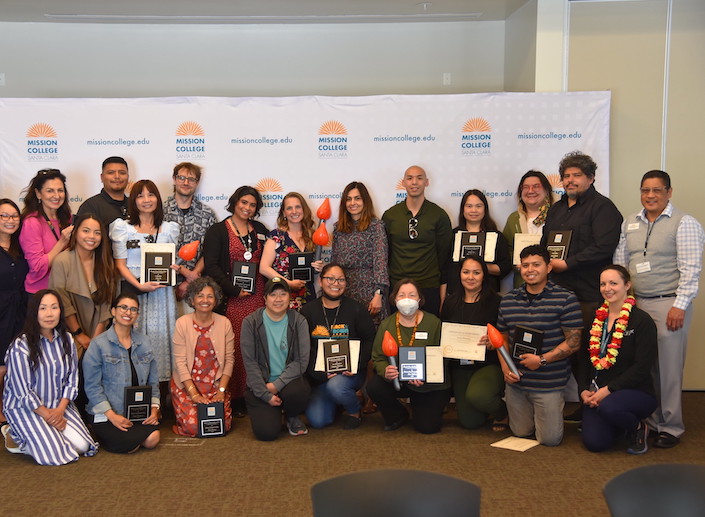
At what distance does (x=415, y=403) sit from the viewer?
14.9ft

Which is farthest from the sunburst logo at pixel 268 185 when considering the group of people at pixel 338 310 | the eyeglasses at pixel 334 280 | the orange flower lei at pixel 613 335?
the orange flower lei at pixel 613 335

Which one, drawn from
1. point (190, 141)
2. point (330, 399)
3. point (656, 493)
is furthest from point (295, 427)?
point (656, 493)

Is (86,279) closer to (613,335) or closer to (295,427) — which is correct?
(295,427)

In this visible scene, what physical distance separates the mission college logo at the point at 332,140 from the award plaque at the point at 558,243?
70.6 inches

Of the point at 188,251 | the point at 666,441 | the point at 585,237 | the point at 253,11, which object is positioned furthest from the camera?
the point at 253,11

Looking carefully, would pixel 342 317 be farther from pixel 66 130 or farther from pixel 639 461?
pixel 66 130

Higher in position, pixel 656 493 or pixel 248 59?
pixel 248 59

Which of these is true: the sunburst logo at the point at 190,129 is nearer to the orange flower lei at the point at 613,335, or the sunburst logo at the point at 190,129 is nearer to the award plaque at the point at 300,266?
the award plaque at the point at 300,266

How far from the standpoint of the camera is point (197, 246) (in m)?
4.96

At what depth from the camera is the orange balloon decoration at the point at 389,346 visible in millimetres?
4406

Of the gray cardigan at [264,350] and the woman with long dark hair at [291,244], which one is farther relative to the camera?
the woman with long dark hair at [291,244]

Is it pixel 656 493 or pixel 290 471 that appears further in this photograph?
pixel 290 471

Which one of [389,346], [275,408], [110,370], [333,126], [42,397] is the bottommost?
[275,408]

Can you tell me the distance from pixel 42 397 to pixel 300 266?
1.91m
